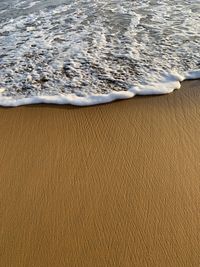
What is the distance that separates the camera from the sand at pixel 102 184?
203 centimetres

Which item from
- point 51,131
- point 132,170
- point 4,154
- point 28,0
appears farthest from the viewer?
point 28,0

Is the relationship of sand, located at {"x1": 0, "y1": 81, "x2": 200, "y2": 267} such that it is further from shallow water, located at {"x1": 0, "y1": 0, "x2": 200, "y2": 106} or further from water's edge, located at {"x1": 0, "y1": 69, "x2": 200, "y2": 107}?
shallow water, located at {"x1": 0, "y1": 0, "x2": 200, "y2": 106}

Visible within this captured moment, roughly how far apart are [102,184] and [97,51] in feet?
8.50

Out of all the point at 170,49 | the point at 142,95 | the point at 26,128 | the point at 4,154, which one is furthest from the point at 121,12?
the point at 4,154

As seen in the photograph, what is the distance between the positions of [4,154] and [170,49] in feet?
8.68

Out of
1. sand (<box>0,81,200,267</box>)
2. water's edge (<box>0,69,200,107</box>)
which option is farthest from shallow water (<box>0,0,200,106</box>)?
sand (<box>0,81,200,267</box>)

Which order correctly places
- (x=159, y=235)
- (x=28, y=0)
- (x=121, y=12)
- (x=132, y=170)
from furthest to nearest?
(x=28, y=0) → (x=121, y=12) → (x=132, y=170) → (x=159, y=235)

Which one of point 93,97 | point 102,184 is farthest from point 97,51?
point 102,184

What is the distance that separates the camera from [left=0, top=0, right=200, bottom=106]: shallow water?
3691 mm

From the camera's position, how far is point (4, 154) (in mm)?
2859

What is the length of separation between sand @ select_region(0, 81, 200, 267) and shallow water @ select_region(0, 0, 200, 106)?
13.6 inches

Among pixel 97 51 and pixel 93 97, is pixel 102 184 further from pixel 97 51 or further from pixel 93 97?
pixel 97 51

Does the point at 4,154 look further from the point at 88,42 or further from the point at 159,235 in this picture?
the point at 88,42

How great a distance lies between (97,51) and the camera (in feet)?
15.2
